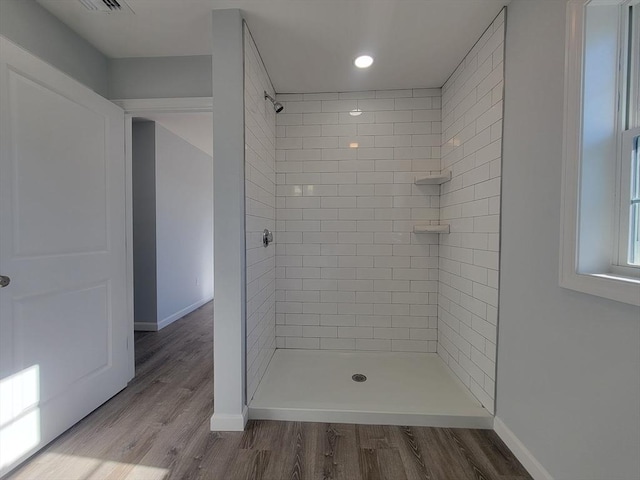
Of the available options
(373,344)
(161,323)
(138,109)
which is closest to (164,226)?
(161,323)

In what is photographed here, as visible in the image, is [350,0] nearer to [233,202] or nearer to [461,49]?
[461,49]

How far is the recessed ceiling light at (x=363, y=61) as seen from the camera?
80.8 inches

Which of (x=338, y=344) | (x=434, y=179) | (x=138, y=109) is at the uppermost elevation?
(x=138, y=109)

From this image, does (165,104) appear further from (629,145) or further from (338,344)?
(629,145)

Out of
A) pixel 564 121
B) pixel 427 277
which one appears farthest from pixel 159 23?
pixel 427 277

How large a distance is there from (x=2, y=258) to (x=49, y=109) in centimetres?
86

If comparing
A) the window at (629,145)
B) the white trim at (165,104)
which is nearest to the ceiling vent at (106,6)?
the white trim at (165,104)

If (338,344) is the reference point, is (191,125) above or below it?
above

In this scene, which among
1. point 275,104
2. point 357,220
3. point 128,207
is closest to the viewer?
point 128,207

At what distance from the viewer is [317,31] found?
5.85 feet

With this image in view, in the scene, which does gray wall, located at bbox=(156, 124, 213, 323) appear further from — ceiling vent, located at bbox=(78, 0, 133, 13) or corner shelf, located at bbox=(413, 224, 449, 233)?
corner shelf, located at bbox=(413, 224, 449, 233)

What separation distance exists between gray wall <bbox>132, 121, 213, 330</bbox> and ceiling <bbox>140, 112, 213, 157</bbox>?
88mm

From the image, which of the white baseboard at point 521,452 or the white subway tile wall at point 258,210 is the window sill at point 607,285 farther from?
the white subway tile wall at point 258,210

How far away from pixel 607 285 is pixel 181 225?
4402 mm
